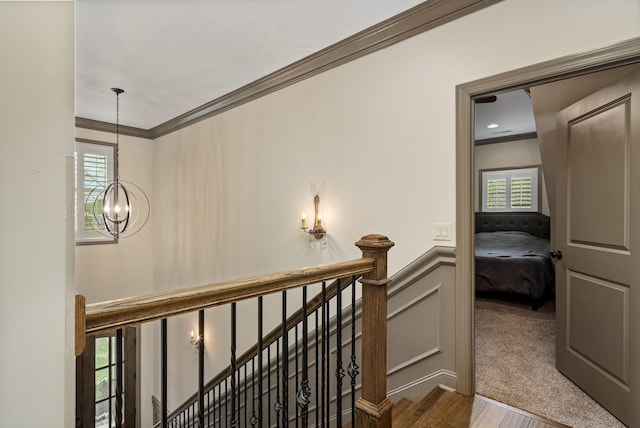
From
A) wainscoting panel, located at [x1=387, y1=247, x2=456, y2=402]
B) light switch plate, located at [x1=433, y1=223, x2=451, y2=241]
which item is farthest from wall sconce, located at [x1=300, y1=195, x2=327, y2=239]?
light switch plate, located at [x1=433, y1=223, x2=451, y2=241]

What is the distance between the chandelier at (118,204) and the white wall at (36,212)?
4156mm

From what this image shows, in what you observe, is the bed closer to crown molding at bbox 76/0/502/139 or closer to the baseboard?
the baseboard

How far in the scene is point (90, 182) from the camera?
15.1 feet

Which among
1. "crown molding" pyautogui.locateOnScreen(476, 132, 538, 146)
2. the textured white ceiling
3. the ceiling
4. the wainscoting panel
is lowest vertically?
the wainscoting panel

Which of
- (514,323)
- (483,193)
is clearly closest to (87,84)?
(514,323)

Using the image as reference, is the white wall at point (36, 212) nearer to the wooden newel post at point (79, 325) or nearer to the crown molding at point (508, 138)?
the wooden newel post at point (79, 325)

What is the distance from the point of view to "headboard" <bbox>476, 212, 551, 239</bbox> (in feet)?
18.9

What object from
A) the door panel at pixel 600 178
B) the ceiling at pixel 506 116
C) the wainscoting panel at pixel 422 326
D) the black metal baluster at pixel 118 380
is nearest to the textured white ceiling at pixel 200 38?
the door panel at pixel 600 178

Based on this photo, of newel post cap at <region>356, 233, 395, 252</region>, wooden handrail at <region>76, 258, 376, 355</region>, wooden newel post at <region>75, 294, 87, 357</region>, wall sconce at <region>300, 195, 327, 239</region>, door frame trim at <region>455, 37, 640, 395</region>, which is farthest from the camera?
wall sconce at <region>300, 195, 327, 239</region>

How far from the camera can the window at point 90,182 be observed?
14.8ft

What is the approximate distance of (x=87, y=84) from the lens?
3.40 meters

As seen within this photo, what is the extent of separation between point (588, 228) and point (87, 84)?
4.61 m

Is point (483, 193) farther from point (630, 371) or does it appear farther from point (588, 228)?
point (630, 371)

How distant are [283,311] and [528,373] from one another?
7.36ft
